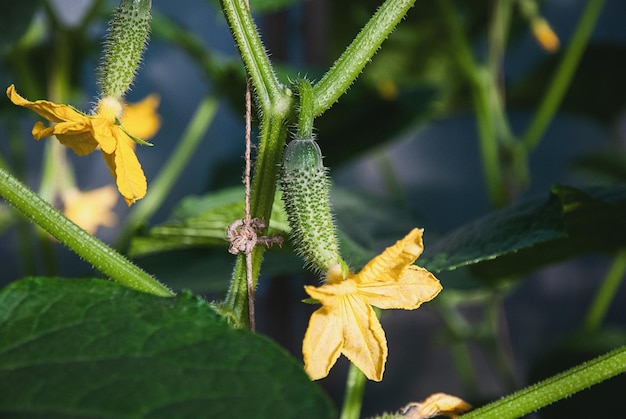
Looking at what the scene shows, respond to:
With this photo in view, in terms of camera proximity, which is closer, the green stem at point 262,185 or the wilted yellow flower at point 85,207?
the green stem at point 262,185

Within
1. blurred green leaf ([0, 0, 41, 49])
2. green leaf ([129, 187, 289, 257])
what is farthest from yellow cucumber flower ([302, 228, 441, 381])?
blurred green leaf ([0, 0, 41, 49])

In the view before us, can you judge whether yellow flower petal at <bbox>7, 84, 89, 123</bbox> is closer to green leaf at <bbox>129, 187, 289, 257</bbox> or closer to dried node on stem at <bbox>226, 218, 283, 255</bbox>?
dried node on stem at <bbox>226, 218, 283, 255</bbox>

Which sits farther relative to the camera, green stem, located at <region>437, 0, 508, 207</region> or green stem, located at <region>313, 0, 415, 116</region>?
green stem, located at <region>437, 0, 508, 207</region>

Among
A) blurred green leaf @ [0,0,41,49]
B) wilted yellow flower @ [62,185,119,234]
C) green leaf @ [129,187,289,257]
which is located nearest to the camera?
green leaf @ [129,187,289,257]

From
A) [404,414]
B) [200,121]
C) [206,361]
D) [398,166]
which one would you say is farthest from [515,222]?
[398,166]

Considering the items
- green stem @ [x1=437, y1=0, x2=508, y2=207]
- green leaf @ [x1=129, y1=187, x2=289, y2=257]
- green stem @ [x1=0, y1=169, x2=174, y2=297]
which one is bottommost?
green stem @ [x1=0, y1=169, x2=174, y2=297]

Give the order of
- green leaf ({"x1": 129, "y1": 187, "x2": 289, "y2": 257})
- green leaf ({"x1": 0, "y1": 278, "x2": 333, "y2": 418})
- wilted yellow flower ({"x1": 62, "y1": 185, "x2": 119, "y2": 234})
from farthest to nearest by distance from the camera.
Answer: wilted yellow flower ({"x1": 62, "y1": 185, "x2": 119, "y2": 234})
green leaf ({"x1": 129, "y1": 187, "x2": 289, "y2": 257})
green leaf ({"x1": 0, "y1": 278, "x2": 333, "y2": 418})

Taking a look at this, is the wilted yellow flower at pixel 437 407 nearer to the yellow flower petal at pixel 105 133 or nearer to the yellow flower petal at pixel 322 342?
the yellow flower petal at pixel 322 342

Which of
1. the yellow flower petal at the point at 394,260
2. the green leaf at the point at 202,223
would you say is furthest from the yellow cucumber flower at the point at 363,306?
the green leaf at the point at 202,223
